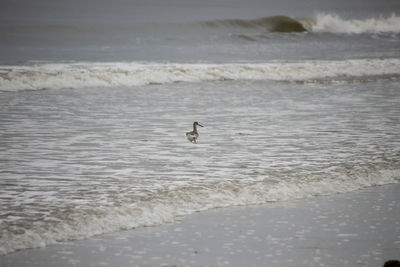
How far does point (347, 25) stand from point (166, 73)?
54.1 meters

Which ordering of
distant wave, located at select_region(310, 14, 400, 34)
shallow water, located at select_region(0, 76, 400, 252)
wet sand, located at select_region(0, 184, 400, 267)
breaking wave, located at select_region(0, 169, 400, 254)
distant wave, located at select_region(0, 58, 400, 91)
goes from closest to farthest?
wet sand, located at select_region(0, 184, 400, 267), breaking wave, located at select_region(0, 169, 400, 254), shallow water, located at select_region(0, 76, 400, 252), distant wave, located at select_region(0, 58, 400, 91), distant wave, located at select_region(310, 14, 400, 34)

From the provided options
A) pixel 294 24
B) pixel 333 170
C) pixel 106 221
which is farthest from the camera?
pixel 294 24

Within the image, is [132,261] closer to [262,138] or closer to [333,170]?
[333,170]

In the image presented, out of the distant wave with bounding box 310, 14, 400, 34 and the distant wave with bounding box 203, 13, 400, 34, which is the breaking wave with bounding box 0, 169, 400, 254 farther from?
the distant wave with bounding box 310, 14, 400, 34

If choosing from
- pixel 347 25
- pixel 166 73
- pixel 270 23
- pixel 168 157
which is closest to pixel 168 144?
pixel 168 157

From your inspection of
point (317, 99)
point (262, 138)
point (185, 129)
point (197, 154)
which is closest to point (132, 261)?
point (197, 154)

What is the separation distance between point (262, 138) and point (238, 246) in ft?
18.6

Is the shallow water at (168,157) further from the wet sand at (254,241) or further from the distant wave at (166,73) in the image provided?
the distant wave at (166,73)

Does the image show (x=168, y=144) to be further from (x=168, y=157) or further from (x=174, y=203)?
(x=174, y=203)

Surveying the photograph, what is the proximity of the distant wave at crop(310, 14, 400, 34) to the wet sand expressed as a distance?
72.4m

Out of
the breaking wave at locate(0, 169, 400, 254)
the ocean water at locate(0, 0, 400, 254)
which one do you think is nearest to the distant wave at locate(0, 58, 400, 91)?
the ocean water at locate(0, 0, 400, 254)

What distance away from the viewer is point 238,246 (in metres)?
5.59

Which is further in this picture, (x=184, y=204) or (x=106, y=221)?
(x=184, y=204)

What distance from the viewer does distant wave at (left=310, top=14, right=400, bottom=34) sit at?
251 ft
